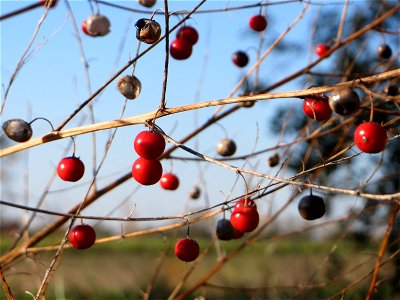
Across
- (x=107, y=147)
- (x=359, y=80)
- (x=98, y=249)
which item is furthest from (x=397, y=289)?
(x=98, y=249)

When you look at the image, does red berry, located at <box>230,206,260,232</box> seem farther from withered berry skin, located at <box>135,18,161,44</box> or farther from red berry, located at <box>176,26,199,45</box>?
red berry, located at <box>176,26,199,45</box>

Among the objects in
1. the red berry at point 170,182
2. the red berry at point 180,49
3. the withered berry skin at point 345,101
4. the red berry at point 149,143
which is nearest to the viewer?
the withered berry skin at point 345,101

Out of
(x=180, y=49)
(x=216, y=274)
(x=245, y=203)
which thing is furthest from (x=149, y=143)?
(x=216, y=274)

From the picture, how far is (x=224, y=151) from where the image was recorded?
197 centimetres

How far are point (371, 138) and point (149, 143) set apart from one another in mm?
384

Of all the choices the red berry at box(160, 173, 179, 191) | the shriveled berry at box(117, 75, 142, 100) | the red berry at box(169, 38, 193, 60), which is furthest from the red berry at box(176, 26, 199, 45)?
the red berry at box(160, 173, 179, 191)

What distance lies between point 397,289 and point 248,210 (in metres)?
4.43

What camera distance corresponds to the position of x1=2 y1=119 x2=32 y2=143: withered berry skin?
4.20 feet

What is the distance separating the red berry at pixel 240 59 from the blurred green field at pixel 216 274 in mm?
684

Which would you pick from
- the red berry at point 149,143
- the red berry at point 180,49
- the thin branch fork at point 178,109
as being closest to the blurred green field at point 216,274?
the thin branch fork at point 178,109

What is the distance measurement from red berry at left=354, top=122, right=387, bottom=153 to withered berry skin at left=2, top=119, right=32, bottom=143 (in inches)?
26.5

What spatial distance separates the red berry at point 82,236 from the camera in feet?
4.63

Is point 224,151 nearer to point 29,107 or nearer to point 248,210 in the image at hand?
point 29,107

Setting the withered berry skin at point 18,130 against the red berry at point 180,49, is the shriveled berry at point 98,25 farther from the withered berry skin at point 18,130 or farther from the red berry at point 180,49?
Answer: the withered berry skin at point 18,130
